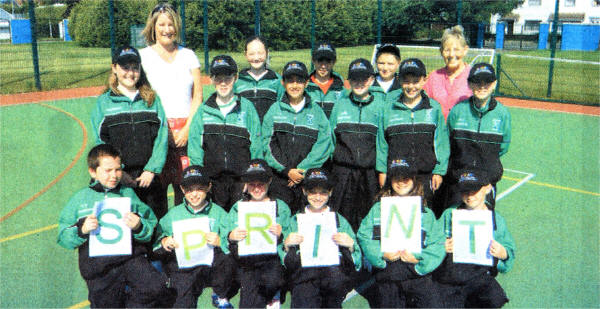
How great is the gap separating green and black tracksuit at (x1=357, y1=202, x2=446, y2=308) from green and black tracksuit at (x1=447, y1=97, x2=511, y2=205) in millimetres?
691

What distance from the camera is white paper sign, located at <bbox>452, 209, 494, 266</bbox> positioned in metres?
4.02

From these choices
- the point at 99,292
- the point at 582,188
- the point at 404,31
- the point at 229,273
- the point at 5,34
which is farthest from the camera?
the point at 5,34

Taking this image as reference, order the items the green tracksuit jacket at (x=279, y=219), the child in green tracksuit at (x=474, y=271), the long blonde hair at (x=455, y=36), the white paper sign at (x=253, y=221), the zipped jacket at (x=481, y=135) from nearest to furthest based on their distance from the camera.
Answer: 1. the child in green tracksuit at (x=474, y=271)
2. the white paper sign at (x=253, y=221)
3. the green tracksuit jacket at (x=279, y=219)
4. the zipped jacket at (x=481, y=135)
5. the long blonde hair at (x=455, y=36)

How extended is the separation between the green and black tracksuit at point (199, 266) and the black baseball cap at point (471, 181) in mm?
2017

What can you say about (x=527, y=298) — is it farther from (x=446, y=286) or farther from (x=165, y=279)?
(x=165, y=279)

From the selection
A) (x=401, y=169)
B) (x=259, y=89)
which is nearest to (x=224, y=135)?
(x=259, y=89)

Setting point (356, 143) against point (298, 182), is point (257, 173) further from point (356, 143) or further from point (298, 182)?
point (356, 143)

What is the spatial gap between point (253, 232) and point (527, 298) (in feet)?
8.38

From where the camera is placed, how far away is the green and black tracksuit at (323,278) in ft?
13.7

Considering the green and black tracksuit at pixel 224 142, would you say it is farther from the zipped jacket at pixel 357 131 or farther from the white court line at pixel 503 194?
the white court line at pixel 503 194

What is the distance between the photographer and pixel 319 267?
4.24m

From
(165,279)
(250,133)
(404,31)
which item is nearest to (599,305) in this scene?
(250,133)

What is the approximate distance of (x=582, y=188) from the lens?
7859 mm

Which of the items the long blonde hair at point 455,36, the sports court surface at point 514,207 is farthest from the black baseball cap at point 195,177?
the long blonde hair at point 455,36
